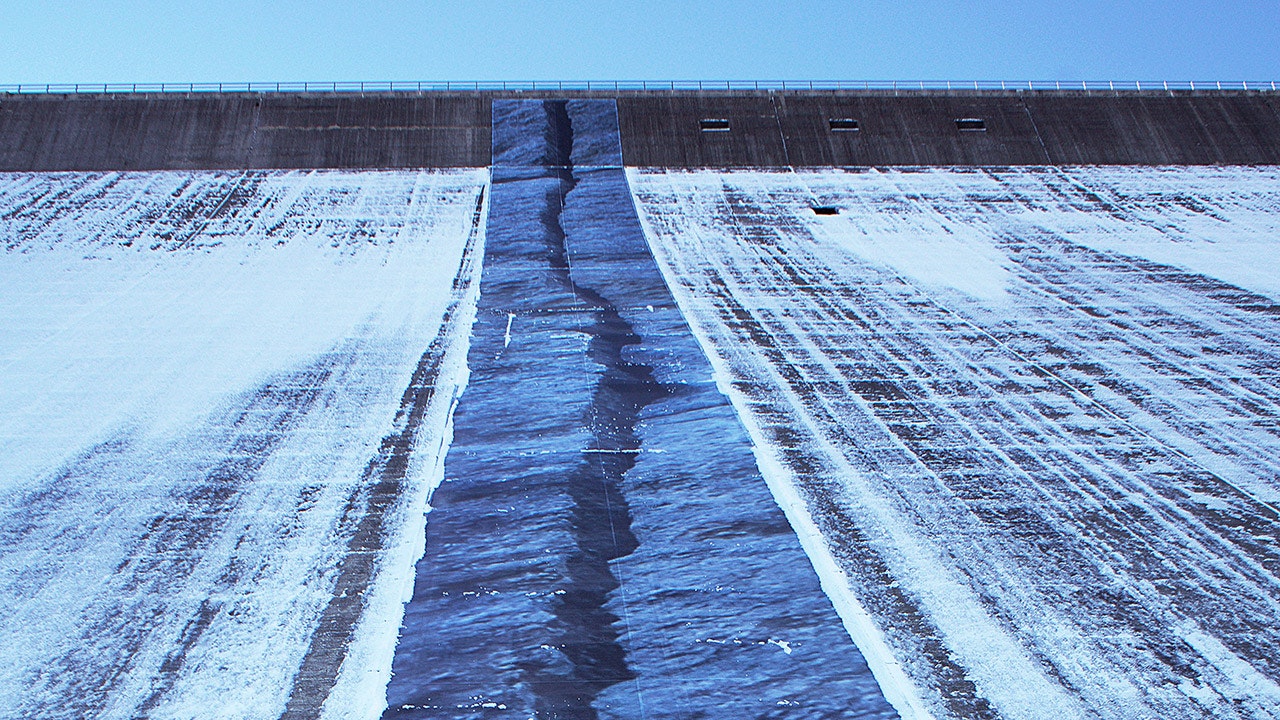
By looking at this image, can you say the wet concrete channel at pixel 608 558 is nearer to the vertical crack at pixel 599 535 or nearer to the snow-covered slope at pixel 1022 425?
the vertical crack at pixel 599 535

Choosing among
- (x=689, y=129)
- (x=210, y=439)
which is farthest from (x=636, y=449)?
(x=689, y=129)

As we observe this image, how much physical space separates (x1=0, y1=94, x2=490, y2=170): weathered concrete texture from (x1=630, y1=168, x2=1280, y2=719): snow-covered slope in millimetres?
5539

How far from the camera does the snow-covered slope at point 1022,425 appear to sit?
16.6 feet

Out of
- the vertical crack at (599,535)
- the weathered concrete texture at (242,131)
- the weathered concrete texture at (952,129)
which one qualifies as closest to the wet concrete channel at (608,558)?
the vertical crack at (599,535)

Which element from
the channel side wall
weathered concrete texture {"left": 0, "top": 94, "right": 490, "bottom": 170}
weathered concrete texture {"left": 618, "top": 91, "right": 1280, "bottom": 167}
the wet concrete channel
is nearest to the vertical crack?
the wet concrete channel

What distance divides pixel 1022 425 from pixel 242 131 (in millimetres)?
16037

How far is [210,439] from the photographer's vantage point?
7.55 meters

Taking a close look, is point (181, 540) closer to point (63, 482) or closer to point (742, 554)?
point (63, 482)

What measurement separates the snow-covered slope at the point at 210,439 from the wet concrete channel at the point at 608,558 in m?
0.38

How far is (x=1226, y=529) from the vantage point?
6234mm

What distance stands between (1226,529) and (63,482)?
26.7 feet

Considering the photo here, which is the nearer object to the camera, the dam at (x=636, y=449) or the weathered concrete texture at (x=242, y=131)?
the dam at (x=636, y=449)

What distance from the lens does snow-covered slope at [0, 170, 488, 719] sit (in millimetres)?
5004

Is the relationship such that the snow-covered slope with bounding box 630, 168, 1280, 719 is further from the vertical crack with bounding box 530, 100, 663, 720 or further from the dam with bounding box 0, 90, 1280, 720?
the vertical crack with bounding box 530, 100, 663, 720
